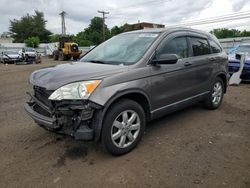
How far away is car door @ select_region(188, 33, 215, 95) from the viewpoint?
4914 mm

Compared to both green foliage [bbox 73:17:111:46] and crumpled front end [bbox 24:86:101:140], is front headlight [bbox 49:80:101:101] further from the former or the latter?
green foliage [bbox 73:17:111:46]

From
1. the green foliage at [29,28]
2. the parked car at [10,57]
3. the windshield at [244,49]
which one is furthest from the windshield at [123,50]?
the green foliage at [29,28]

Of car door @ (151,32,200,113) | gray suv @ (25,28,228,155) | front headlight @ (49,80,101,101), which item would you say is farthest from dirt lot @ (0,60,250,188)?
front headlight @ (49,80,101,101)

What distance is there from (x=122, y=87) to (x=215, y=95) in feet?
10.1

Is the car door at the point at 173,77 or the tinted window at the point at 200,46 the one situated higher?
the tinted window at the point at 200,46

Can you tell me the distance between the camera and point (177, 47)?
4574 millimetres

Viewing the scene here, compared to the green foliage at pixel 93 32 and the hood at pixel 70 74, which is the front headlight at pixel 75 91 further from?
the green foliage at pixel 93 32

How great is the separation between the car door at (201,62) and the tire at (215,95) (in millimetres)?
285

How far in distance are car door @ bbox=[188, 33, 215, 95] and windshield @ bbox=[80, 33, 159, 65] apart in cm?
106

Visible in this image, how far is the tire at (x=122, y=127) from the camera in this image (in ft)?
11.0

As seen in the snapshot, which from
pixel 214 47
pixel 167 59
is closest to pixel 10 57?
pixel 214 47

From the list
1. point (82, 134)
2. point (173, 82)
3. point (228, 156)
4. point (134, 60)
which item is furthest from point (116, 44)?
point (228, 156)

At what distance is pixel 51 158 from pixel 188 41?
323 centimetres

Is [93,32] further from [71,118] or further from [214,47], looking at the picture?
[71,118]
